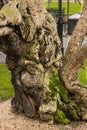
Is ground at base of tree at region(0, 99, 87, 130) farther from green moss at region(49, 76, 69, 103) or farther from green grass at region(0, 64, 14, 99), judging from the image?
green grass at region(0, 64, 14, 99)

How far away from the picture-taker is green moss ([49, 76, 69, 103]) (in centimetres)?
900

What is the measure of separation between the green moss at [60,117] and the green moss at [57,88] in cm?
34

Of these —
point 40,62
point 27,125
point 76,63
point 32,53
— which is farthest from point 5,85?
point 32,53

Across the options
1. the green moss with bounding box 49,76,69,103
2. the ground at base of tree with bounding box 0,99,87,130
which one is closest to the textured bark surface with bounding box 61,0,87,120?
the green moss with bounding box 49,76,69,103

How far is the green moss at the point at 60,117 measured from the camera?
8.98 meters

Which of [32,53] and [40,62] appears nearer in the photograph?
[32,53]

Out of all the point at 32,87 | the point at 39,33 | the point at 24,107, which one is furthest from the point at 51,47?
the point at 24,107

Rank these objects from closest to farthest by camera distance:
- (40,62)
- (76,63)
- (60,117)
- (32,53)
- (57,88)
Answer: (32,53)
(40,62)
(60,117)
(57,88)
(76,63)

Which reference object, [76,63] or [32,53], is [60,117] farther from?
[32,53]

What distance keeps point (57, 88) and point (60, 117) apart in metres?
0.68

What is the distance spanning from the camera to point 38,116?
9.15m

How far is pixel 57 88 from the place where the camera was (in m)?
9.08

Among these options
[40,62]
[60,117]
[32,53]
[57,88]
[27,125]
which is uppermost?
[32,53]

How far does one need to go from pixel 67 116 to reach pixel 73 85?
0.75 metres
